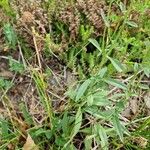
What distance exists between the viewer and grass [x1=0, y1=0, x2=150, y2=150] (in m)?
1.67

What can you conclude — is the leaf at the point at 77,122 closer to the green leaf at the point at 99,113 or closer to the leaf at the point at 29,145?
the green leaf at the point at 99,113

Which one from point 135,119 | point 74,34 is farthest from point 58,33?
point 135,119

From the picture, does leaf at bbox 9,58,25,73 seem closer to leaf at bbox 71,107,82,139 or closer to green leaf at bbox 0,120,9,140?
green leaf at bbox 0,120,9,140

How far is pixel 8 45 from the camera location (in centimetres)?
188

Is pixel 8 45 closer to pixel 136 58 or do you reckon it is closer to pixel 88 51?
pixel 88 51

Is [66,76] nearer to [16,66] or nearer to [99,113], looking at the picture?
[16,66]

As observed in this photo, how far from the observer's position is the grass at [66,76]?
1.67m

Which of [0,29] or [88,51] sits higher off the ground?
[0,29]

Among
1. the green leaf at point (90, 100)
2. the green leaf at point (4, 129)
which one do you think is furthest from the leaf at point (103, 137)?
the green leaf at point (4, 129)

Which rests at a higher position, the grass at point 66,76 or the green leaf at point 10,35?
the green leaf at point 10,35

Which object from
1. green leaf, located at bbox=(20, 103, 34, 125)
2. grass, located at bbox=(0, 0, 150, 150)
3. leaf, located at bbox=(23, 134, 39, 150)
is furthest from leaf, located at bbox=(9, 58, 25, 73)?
leaf, located at bbox=(23, 134, 39, 150)

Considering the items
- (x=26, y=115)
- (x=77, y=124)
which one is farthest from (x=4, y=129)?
(x=77, y=124)

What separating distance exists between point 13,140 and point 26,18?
564mm

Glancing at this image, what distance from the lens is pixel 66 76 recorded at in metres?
1.90
